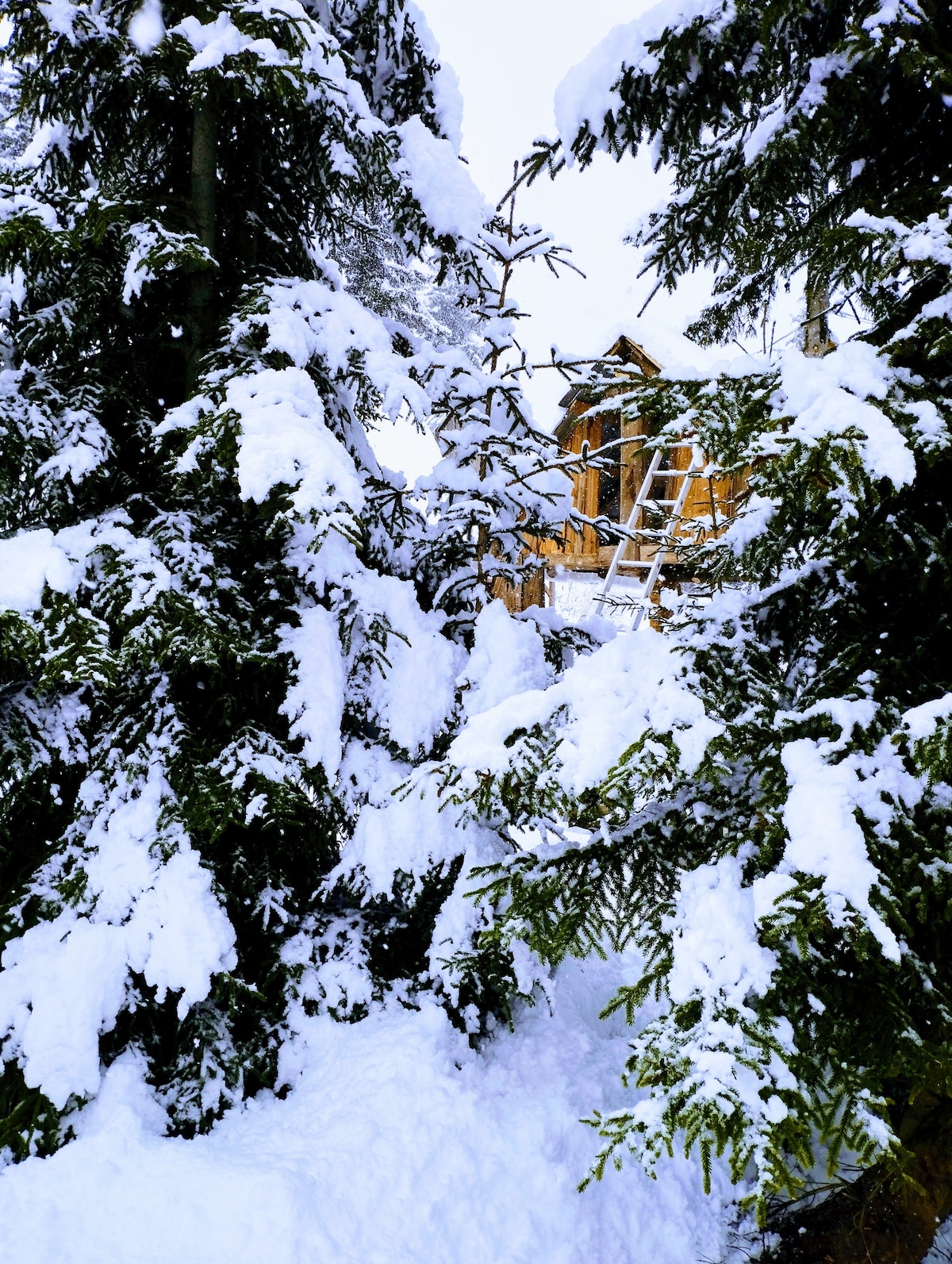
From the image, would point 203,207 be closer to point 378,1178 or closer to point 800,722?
point 800,722

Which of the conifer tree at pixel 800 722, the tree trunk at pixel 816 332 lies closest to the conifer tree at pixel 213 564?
the conifer tree at pixel 800 722

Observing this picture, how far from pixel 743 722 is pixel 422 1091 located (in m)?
2.90

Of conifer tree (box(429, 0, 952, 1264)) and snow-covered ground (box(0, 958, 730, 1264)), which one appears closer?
conifer tree (box(429, 0, 952, 1264))

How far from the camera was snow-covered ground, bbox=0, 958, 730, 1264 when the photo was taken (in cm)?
322

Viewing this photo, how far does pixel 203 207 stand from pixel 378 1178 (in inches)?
220

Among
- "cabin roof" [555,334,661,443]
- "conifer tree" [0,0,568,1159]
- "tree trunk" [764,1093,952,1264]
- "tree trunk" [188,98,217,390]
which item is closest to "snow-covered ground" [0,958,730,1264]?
"conifer tree" [0,0,568,1159]

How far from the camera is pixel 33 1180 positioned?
3225 mm

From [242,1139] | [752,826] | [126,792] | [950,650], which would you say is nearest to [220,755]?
[126,792]

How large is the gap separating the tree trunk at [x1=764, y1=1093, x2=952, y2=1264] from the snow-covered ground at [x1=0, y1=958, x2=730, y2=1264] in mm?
714

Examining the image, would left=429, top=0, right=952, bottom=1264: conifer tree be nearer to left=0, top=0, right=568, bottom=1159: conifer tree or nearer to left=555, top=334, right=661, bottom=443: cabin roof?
left=0, top=0, right=568, bottom=1159: conifer tree

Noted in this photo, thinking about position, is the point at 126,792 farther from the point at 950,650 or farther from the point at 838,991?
the point at 950,650

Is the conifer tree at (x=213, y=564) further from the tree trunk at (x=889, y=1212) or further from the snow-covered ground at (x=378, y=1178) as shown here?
the tree trunk at (x=889, y=1212)

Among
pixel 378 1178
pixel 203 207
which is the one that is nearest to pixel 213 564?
pixel 203 207

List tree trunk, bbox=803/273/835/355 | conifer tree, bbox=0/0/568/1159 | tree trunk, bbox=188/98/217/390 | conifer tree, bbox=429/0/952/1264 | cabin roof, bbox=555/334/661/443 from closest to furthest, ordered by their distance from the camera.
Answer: conifer tree, bbox=429/0/952/1264 < conifer tree, bbox=0/0/568/1159 < tree trunk, bbox=188/98/217/390 < tree trunk, bbox=803/273/835/355 < cabin roof, bbox=555/334/661/443
